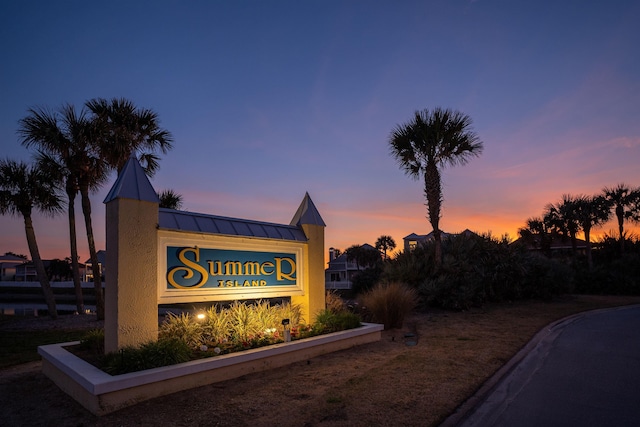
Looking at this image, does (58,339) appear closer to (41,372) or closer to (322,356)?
(41,372)

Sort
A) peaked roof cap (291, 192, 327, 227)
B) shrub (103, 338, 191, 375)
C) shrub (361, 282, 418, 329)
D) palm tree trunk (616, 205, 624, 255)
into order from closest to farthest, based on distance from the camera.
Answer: shrub (103, 338, 191, 375) < peaked roof cap (291, 192, 327, 227) < shrub (361, 282, 418, 329) < palm tree trunk (616, 205, 624, 255)

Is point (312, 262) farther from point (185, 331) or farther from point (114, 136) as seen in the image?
point (114, 136)

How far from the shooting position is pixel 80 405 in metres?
5.29

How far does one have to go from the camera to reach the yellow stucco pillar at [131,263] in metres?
6.07

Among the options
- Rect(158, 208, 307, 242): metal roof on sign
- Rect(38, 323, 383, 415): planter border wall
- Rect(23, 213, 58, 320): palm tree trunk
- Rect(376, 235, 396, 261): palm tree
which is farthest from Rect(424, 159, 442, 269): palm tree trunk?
Rect(376, 235, 396, 261): palm tree

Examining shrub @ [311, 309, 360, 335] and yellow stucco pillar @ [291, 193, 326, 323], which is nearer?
shrub @ [311, 309, 360, 335]

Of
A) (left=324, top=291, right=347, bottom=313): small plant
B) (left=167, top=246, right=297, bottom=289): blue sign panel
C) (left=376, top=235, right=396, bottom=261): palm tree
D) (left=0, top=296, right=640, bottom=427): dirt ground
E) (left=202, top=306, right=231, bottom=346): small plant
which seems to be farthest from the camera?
(left=376, top=235, right=396, bottom=261): palm tree

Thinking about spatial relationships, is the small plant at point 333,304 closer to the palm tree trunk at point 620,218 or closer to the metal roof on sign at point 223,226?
the metal roof on sign at point 223,226

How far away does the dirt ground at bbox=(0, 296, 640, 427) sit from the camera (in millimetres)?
4711

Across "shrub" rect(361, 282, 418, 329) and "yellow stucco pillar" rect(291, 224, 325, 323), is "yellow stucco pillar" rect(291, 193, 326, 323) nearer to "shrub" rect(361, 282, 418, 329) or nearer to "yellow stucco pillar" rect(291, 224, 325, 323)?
"yellow stucco pillar" rect(291, 224, 325, 323)

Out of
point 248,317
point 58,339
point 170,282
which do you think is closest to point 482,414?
point 248,317

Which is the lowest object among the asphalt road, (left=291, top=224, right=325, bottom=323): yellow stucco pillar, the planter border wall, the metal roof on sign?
the asphalt road

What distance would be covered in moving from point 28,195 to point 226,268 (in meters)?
13.2

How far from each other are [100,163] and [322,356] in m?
11.5
